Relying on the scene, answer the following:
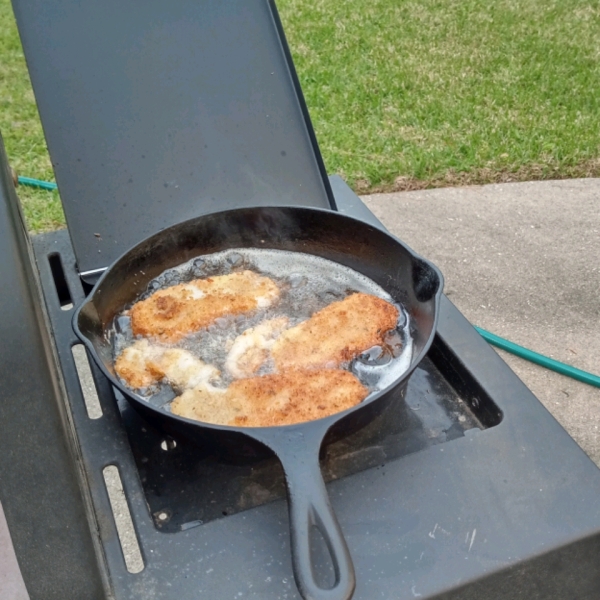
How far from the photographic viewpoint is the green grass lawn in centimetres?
368

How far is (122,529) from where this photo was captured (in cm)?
130

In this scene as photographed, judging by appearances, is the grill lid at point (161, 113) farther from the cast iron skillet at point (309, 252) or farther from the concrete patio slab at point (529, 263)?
the concrete patio slab at point (529, 263)

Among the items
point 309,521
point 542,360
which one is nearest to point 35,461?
point 309,521

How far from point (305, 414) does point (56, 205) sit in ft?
8.32

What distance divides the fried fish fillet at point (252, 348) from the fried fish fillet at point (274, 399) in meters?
0.07

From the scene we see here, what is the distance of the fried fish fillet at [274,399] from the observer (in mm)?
1242

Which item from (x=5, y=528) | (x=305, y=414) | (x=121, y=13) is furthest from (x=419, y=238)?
(x=5, y=528)

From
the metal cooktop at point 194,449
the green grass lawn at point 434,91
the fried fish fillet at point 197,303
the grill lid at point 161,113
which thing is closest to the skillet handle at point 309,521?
the metal cooktop at point 194,449

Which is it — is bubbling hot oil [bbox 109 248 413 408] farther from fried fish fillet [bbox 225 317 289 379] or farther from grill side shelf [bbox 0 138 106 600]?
grill side shelf [bbox 0 138 106 600]

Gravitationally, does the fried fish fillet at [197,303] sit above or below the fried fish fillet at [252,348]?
above

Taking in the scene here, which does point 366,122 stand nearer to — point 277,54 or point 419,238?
point 419,238

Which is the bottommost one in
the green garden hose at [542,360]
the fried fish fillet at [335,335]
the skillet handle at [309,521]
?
the green garden hose at [542,360]

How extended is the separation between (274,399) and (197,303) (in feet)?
1.33

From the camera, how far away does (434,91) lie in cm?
439
